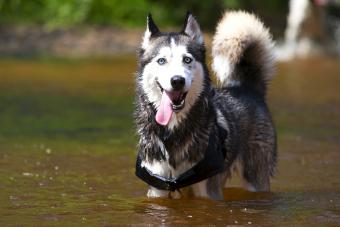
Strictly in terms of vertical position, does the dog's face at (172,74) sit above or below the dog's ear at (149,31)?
below

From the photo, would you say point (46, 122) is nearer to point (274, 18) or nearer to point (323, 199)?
point (323, 199)

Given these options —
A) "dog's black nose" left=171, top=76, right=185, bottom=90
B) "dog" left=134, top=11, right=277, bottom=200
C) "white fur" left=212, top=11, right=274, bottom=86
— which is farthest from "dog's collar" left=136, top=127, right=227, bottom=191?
"white fur" left=212, top=11, right=274, bottom=86

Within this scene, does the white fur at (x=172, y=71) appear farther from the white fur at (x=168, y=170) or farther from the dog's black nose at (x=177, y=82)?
the white fur at (x=168, y=170)

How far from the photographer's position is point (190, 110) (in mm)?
6250

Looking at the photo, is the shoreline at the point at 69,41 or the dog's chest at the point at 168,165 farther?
the shoreline at the point at 69,41

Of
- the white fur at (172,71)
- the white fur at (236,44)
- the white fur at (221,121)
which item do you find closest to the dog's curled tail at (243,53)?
the white fur at (236,44)

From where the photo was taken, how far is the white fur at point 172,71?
234 inches

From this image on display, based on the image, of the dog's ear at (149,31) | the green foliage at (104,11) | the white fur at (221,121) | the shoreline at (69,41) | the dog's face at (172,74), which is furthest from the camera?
the green foliage at (104,11)

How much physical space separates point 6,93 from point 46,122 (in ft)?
7.10

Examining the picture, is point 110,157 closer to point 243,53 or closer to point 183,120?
point 243,53

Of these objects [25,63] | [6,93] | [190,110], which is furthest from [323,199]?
[25,63]

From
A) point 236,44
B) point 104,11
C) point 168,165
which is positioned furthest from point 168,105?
point 104,11

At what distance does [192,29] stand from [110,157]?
2466 mm

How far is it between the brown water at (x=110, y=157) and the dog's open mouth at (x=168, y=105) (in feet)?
2.21
